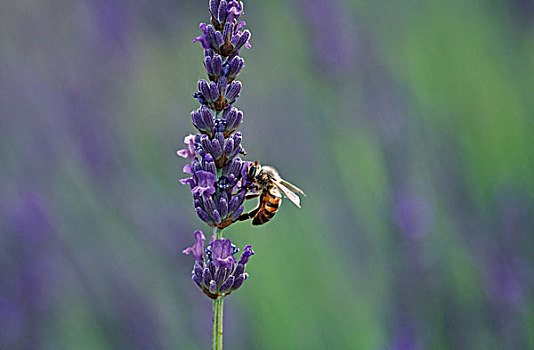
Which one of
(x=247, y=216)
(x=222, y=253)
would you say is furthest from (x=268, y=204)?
(x=222, y=253)

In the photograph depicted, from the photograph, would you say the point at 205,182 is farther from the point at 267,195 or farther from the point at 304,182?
the point at 304,182

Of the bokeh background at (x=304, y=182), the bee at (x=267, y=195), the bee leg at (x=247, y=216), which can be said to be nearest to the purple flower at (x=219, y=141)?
the bee leg at (x=247, y=216)

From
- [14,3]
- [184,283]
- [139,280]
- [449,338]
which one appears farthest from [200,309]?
[14,3]

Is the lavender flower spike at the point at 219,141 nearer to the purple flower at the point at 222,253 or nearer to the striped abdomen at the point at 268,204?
the purple flower at the point at 222,253

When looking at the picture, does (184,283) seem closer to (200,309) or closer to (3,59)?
(200,309)

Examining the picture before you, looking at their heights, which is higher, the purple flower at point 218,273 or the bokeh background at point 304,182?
the bokeh background at point 304,182

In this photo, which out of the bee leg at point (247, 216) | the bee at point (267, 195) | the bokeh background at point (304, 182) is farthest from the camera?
the bokeh background at point (304, 182)

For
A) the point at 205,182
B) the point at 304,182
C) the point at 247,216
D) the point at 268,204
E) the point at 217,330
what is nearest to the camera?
the point at 217,330
